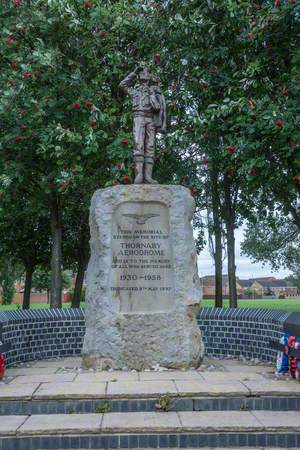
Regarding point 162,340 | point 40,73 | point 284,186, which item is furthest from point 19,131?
point 162,340

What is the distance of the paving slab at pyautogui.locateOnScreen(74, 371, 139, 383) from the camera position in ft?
25.0

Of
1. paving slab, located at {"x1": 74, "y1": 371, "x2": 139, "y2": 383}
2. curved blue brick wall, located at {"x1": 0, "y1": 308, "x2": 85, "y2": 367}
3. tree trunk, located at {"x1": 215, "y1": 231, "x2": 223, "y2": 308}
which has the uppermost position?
tree trunk, located at {"x1": 215, "y1": 231, "x2": 223, "y2": 308}

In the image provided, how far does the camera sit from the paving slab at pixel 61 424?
5.67 meters

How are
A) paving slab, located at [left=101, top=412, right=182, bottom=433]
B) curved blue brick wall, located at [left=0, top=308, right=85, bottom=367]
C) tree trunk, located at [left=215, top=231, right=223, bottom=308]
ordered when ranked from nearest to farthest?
paving slab, located at [left=101, top=412, right=182, bottom=433] → curved blue brick wall, located at [left=0, top=308, right=85, bottom=367] → tree trunk, located at [left=215, top=231, right=223, bottom=308]

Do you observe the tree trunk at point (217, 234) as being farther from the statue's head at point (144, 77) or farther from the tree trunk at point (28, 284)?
the tree trunk at point (28, 284)

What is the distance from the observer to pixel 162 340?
8656mm

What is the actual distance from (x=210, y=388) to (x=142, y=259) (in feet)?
9.08

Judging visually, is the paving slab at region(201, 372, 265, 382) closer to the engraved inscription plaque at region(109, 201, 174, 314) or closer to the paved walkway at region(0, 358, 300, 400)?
the paved walkway at region(0, 358, 300, 400)

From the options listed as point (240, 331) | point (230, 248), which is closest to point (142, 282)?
point (240, 331)

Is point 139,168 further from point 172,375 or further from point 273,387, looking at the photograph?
point 273,387

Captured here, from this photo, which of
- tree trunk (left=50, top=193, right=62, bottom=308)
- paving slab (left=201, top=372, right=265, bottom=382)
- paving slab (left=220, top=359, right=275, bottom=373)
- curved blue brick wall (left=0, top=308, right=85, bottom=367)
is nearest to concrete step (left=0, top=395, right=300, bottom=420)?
paving slab (left=201, top=372, right=265, bottom=382)

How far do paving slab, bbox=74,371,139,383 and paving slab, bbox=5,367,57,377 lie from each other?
2.14 ft

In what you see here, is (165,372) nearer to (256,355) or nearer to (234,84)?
(256,355)

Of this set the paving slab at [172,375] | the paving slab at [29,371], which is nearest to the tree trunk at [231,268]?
the paving slab at [172,375]
